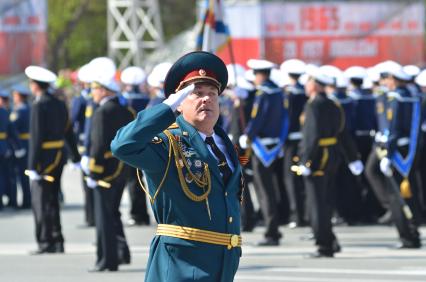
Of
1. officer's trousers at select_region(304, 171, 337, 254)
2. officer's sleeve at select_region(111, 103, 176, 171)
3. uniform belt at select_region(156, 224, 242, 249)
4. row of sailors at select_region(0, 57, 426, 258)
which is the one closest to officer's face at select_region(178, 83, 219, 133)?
officer's sleeve at select_region(111, 103, 176, 171)

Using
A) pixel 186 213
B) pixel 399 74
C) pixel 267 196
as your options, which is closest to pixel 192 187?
pixel 186 213

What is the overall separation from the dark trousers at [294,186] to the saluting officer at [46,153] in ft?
11.5

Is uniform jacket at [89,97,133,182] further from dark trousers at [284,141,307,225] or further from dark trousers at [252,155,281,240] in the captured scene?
dark trousers at [284,141,307,225]

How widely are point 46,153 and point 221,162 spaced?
7.56m

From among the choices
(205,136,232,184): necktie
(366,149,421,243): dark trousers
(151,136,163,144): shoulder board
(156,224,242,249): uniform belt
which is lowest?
(366,149,421,243): dark trousers

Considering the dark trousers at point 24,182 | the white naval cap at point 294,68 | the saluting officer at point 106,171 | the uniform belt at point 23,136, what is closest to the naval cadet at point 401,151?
the white naval cap at point 294,68

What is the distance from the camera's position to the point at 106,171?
13133mm

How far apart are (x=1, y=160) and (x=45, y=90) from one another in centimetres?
654

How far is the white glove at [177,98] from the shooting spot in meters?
6.82

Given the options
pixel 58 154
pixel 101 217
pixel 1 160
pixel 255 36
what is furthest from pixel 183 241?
pixel 255 36

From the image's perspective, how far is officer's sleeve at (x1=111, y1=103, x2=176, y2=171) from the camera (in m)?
6.78

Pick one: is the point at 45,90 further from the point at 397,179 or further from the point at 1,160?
the point at 1,160

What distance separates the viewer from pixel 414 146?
1494 centimetres

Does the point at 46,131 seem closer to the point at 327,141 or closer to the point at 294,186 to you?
the point at 327,141
